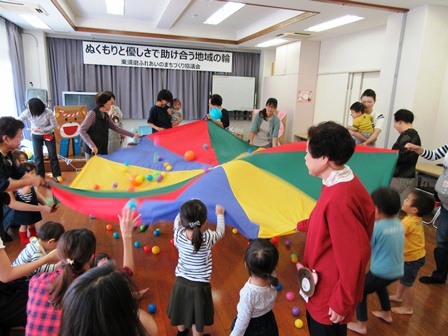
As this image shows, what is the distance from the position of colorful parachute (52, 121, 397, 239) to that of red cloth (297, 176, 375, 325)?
2.74 ft

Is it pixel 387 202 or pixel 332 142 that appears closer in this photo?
pixel 332 142

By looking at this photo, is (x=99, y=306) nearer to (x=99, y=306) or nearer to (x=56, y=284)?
(x=99, y=306)

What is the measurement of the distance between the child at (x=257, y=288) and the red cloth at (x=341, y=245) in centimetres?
23

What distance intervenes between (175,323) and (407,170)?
248cm

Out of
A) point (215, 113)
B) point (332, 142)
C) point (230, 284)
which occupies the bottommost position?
point (230, 284)

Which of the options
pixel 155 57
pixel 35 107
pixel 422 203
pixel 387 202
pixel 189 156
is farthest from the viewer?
pixel 155 57

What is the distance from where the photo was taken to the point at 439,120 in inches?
158

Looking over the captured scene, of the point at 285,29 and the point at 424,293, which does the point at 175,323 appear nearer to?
the point at 424,293

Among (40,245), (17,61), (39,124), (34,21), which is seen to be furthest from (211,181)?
(17,61)

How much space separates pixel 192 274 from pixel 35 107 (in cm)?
348

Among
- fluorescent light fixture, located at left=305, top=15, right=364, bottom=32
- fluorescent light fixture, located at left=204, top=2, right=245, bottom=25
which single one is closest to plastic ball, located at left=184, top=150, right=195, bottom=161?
fluorescent light fixture, located at left=204, top=2, right=245, bottom=25

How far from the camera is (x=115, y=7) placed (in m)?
5.59

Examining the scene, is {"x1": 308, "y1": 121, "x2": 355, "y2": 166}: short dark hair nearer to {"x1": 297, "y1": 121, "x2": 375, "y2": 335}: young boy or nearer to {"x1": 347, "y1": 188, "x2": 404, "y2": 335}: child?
{"x1": 297, "y1": 121, "x2": 375, "y2": 335}: young boy

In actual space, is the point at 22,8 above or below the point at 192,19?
below
